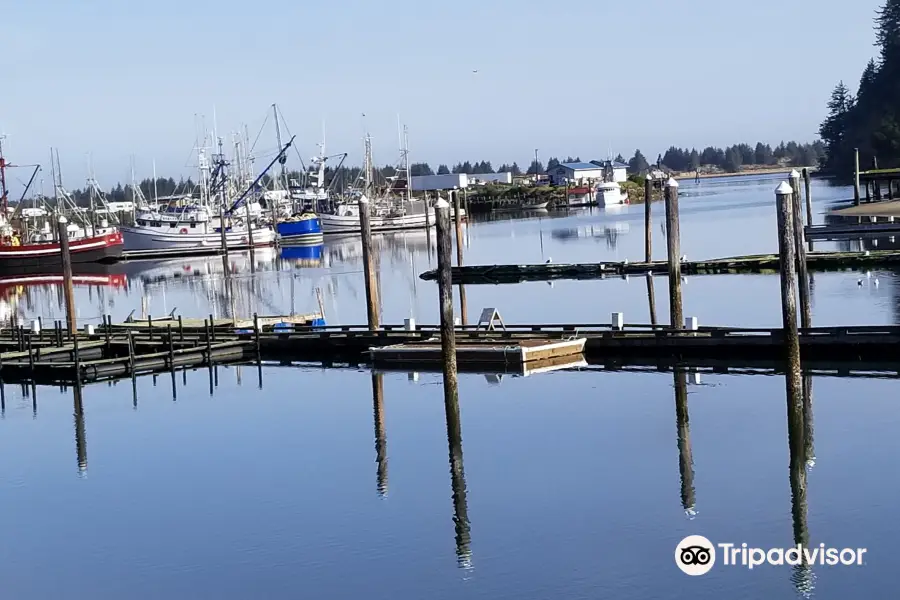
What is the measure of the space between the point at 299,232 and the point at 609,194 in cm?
6729

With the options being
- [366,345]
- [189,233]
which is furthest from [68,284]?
[189,233]

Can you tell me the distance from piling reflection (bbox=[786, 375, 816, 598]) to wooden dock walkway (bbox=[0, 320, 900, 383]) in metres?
2.86

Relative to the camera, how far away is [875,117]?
15400cm

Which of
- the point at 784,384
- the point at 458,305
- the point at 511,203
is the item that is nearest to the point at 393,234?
the point at 511,203

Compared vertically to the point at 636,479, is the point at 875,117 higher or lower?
higher

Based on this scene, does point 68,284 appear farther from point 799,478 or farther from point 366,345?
point 799,478

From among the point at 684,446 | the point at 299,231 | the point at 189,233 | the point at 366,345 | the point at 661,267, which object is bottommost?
the point at 684,446

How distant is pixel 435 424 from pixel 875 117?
136 m

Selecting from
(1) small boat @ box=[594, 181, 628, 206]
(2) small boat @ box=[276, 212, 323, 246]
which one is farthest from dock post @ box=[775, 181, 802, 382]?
(1) small boat @ box=[594, 181, 628, 206]

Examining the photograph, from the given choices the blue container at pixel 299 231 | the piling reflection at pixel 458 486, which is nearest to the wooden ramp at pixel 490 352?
the piling reflection at pixel 458 486

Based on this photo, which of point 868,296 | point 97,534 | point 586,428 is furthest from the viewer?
point 868,296

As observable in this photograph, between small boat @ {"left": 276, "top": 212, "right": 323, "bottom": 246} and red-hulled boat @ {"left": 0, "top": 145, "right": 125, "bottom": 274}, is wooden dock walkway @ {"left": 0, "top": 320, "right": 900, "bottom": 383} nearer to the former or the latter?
red-hulled boat @ {"left": 0, "top": 145, "right": 125, "bottom": 274}

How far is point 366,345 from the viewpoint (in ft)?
127

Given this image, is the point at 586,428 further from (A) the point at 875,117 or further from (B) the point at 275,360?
(A) the point at 875,117
